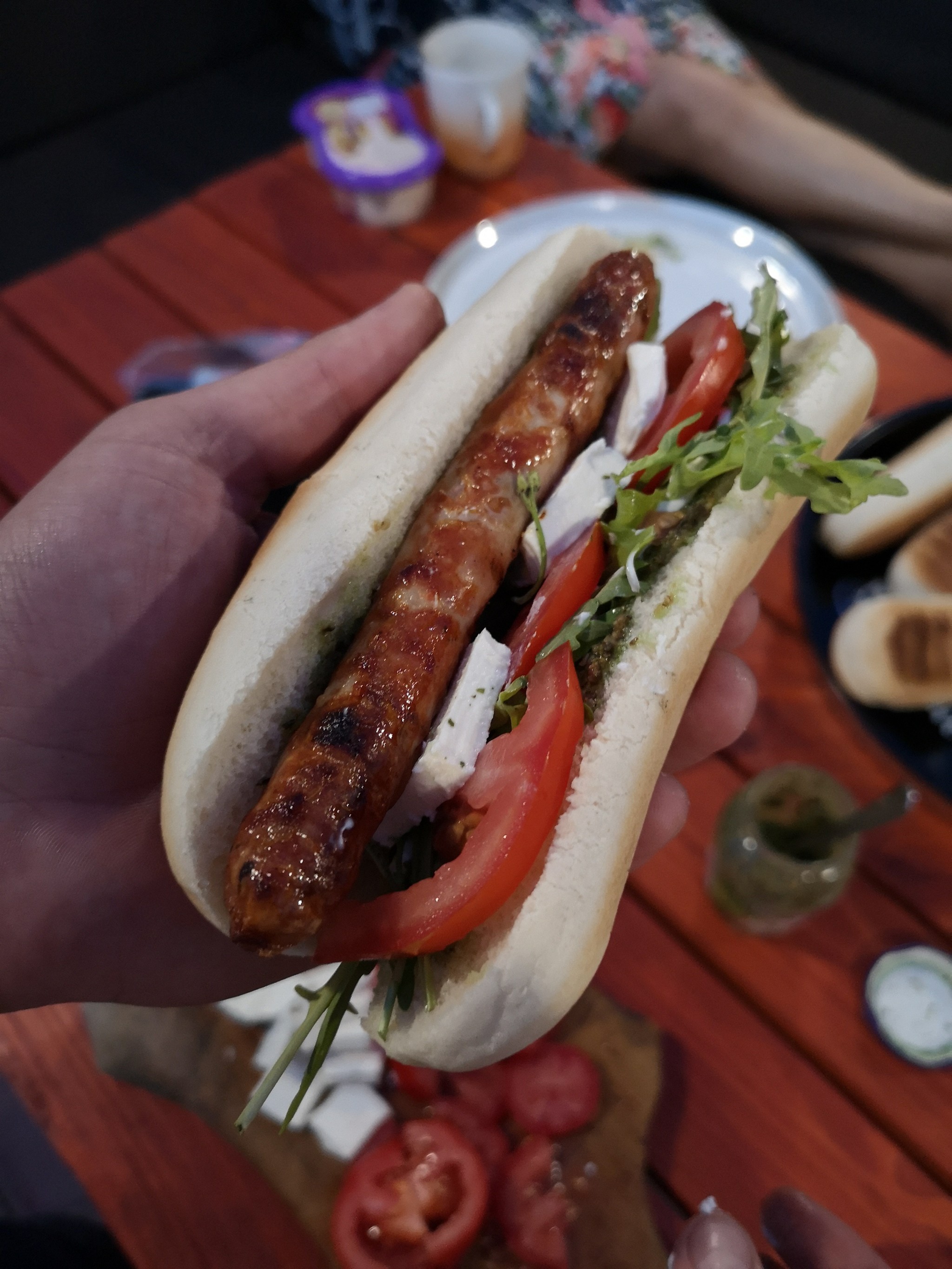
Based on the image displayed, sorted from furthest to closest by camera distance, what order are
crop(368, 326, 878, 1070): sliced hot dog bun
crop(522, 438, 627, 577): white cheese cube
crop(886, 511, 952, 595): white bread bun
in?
crop(886, 511, 952, 595): white bread bun
crop(522, 438, 627, 577): white cheese cube
crop(368, 326, 878, 1070): sliced hot dog bun

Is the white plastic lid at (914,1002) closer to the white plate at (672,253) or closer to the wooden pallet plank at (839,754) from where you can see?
the wooden pallet plank at (839,754)

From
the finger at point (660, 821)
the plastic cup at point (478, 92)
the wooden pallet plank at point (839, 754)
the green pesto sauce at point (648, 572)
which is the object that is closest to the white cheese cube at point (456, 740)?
the green pesto sauce at point (648, 572)

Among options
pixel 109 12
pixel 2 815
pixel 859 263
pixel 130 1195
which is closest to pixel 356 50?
pixel 109 12

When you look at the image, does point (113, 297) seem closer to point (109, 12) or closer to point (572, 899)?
point (109, 12)

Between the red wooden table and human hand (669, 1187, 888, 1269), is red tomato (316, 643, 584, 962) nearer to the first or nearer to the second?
human hand (669, 1187, 888, 1269)

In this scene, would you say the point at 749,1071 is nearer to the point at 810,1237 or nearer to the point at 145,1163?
the point at 810,1237

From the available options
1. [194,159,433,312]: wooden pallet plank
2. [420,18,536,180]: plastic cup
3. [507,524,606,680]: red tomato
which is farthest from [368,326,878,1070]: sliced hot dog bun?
[420,18,536,180]: plastic cup
